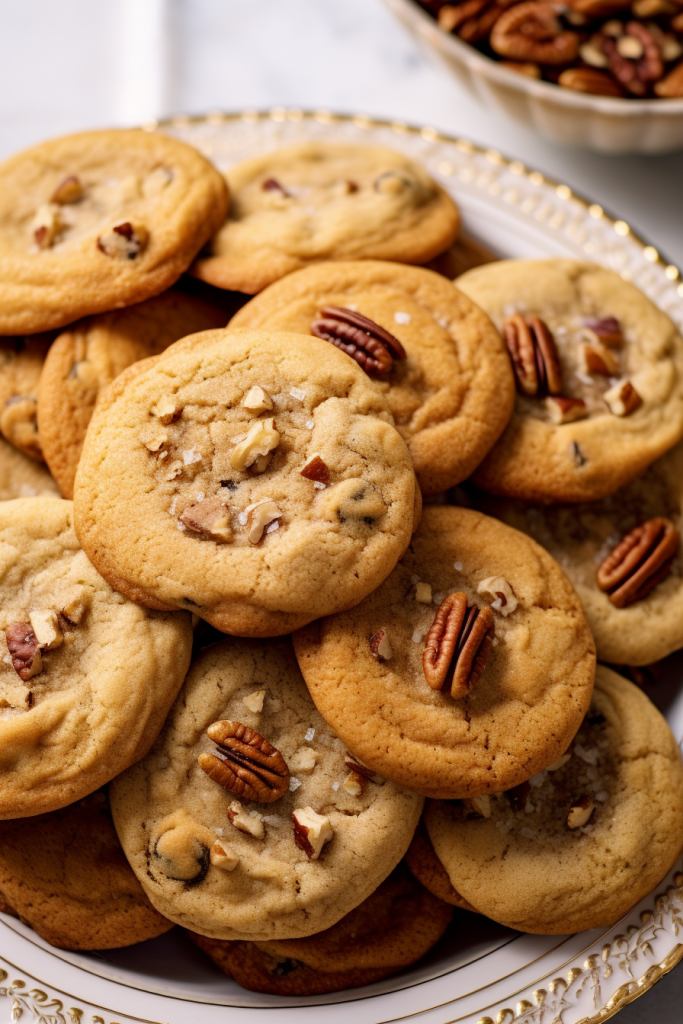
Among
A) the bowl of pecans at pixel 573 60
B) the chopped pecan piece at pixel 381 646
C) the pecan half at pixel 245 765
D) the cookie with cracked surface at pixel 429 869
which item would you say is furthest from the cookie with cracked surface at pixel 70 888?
the bowl of pecans at pixel 573 60

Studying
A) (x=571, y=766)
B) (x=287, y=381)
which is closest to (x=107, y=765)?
(x=287, y=381)

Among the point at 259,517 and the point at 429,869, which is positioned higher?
the point at 259,517

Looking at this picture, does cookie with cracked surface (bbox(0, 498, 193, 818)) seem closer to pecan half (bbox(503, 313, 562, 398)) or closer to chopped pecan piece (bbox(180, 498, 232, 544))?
chopped pecan piece (bbox(180, 498, 232, 544))

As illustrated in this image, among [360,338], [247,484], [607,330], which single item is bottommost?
[247,484]

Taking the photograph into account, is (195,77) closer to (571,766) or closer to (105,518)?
(105,518)

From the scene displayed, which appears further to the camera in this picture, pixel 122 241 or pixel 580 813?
pixel 122 241

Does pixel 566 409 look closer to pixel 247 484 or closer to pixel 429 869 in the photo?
pixel 247 484

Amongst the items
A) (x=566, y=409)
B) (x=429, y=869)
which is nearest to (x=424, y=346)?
(x=566, y=409)
